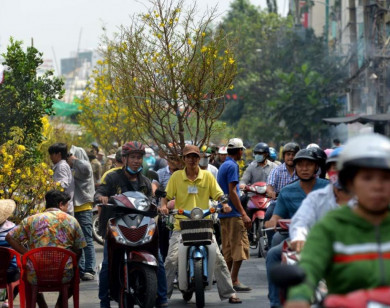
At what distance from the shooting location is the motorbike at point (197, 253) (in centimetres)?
1021

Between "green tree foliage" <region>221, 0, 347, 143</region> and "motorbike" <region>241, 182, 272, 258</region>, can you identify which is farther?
"green tree foliage" <region>221, 0, 347, 143</region>

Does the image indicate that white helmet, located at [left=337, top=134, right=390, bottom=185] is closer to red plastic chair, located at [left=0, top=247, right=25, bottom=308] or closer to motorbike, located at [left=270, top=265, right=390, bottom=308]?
motorbike, located at [left=270, top=265, right=390, bottom=308]

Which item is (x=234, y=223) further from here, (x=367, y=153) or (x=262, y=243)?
(x=367, y=153)

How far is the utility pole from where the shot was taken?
1708 inches

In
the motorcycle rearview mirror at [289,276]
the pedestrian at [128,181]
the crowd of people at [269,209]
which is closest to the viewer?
the motorcycle rearview mirror at [289,276]

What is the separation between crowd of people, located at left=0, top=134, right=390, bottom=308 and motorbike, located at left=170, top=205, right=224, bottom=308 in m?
0.22

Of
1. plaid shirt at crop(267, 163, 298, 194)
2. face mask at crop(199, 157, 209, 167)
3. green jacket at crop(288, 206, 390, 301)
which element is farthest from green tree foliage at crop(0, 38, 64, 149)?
green jacket at crop(288, 206, 390, 301)

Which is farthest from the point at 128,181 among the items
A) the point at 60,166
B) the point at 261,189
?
the point at 261,189

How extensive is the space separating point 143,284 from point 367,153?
5.26 metres

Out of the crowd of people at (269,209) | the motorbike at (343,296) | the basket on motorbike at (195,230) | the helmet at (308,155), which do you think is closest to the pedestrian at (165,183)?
the crowd of people at (269,209)

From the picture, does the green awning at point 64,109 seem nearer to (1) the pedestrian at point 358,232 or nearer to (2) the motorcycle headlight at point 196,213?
(2) the motorcycle headlight at point 196,213

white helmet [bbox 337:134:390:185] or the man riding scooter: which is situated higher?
white helmet [bbox 337:134:390:185]

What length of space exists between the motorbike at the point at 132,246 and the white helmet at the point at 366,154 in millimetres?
5011

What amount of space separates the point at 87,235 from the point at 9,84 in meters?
2.25
